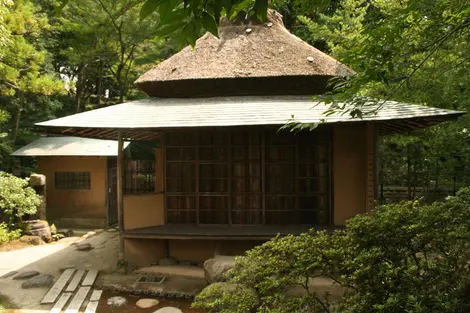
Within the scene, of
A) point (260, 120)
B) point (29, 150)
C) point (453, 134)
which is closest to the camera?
point (260, 120)

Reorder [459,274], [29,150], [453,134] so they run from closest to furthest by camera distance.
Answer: [459,274]
[453,134]
[29,150]

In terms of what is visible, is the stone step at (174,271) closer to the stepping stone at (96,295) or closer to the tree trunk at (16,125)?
the stepping stone at (96,295)

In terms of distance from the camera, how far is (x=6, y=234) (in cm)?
1010

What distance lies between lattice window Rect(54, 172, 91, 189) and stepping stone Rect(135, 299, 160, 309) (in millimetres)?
8324

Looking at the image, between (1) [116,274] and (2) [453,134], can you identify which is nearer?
(1) [116,274]

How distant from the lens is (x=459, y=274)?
2.77 meters

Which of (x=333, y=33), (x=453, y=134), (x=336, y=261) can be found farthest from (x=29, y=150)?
(x=453, y=134)

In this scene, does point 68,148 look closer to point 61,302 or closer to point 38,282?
point 38,282

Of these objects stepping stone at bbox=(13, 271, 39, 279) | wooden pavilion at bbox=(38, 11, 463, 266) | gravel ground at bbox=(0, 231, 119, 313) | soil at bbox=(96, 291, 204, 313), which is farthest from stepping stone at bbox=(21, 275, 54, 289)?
wooden pavilion at bbox=(38, 11, 463, 266)

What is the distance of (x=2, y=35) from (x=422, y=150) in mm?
12229

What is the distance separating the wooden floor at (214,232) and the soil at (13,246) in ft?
15.0

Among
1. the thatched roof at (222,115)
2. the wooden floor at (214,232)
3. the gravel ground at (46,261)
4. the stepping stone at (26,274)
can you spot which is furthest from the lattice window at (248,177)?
the stepping stone at (26,274)

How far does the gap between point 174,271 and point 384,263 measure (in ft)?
17.4

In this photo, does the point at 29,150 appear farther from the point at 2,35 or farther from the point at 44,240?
the point at 2,35
